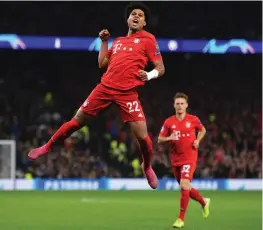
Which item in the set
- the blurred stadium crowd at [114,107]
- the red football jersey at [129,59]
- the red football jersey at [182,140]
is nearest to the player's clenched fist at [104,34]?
the red football jersey at [129,59]

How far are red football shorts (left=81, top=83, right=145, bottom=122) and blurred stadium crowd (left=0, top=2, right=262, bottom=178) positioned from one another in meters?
13.9

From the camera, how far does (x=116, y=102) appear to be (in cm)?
809

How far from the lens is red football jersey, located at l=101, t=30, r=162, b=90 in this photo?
26.3ft

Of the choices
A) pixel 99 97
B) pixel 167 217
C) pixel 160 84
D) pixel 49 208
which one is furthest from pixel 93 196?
pixel 99 97

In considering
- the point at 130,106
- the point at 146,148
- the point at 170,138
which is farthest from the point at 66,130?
the point at 170,138

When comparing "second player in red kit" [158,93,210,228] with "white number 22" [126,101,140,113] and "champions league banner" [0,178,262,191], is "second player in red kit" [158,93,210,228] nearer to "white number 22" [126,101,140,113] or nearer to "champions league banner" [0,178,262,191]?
"white number 22" [126,101,140,113]

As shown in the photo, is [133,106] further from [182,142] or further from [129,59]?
[182,142]

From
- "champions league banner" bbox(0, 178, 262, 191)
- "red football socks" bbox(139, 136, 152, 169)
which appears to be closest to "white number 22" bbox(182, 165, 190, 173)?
"red football socks" bbox(139, 136, 152, 169)

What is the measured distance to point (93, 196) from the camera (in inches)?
712

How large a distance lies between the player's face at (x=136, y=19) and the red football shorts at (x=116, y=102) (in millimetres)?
709

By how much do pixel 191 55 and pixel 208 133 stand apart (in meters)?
4.03

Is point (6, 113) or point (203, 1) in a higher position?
point (203, 1)

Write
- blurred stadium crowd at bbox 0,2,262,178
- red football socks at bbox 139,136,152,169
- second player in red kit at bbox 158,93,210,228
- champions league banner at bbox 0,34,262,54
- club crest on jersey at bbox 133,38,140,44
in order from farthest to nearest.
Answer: blurred stadium crowd at bbox 0,2,262,178, champions league banner at bbox 0,34,262,54, second player in red kit at bbox 158,93,210,228, red football socks at bbox 139,136,152,169, club crest on jersey at bbox 133,38,140,44

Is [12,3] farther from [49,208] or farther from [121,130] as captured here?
[49,208]
